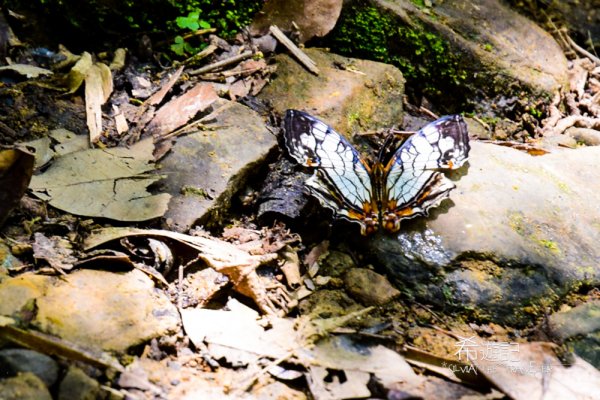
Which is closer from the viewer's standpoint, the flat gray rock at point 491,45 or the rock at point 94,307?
the rock at point 94,307

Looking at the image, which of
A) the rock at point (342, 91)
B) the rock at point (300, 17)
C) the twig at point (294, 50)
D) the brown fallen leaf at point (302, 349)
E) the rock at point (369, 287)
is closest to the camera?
the brown fallen leaf at point (302, 349)

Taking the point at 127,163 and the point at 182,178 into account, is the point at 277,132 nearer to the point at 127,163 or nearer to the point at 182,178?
the point at 182,178

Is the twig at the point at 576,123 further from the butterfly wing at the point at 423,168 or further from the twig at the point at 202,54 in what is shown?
the twig at the point at 202,54

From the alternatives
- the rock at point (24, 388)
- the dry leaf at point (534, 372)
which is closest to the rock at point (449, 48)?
the dry leaf at point (534, 372)

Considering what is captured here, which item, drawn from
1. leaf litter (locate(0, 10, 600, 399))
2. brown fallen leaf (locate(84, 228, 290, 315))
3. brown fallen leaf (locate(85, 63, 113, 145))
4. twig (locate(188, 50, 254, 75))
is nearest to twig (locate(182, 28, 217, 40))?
twig (locate(188, 50, 254, 75))

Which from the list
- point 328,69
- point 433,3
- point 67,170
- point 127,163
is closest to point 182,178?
point 127,163

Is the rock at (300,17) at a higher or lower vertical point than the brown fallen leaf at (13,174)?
higher

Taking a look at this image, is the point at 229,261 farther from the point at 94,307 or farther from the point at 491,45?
the point at 491,45
